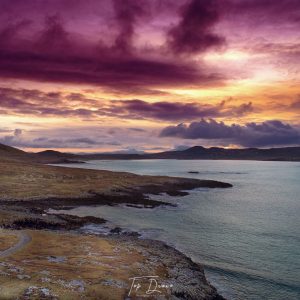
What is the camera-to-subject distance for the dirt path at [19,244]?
41.5 metres

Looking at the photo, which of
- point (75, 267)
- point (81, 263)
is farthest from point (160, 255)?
point (75, 267)

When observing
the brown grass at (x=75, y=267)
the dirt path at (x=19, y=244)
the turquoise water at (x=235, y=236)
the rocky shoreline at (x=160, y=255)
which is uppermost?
the dirt path at (x=19, y=244)

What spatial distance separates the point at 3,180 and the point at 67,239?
86.8 meters

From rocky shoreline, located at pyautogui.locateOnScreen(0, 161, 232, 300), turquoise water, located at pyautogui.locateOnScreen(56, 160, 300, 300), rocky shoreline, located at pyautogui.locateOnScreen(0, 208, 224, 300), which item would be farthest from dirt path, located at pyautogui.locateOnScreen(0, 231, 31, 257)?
turquoise water, located at pyautogui.locateOnScreen(56, 160, 300, 300)

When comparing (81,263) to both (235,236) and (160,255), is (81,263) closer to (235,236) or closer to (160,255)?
(160,255)

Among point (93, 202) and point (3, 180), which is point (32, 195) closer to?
point (93, 202)

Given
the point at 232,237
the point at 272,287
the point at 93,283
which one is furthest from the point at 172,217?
the point at 93,283

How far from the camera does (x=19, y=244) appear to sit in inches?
1809

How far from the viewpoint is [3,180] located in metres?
127

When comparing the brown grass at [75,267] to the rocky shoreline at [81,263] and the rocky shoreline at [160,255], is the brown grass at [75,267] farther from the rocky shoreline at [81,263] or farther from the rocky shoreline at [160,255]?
the rocky shoreline at [160,255]

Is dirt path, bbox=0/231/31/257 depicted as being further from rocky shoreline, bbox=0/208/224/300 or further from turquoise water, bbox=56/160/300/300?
turquoise water, bbox=56/160/300/300

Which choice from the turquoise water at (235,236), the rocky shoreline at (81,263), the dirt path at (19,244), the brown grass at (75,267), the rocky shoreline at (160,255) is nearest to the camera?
the brown grass at (75,267)

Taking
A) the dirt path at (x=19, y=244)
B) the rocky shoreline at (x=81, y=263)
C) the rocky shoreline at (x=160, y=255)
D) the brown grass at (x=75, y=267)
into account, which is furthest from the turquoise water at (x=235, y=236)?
the dirt path at (x=19, y=244)

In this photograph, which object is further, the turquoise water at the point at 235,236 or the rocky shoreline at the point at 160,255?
the turquoise water at the point at 235,236
